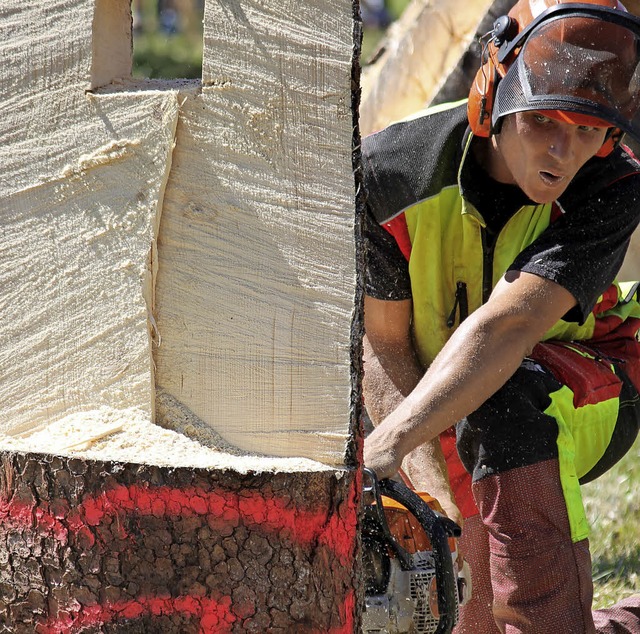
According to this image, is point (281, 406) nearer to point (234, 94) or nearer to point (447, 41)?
point (234, 94)

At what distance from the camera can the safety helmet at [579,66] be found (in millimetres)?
2021

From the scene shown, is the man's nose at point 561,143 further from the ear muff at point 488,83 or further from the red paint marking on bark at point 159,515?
the red paint marking on bark at point 159,515

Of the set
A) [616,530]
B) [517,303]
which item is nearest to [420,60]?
[616,530]

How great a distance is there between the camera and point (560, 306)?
6.97ft

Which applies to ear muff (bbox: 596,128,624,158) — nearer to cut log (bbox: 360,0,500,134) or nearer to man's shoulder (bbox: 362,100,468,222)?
man's shoulder (bbox: 362,100,468,222)

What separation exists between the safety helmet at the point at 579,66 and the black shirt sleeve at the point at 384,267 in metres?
0.51

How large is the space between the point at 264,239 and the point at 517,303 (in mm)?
680

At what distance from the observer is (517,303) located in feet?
6.80

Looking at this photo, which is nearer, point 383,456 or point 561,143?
point 383,456

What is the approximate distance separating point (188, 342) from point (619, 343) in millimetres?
1460

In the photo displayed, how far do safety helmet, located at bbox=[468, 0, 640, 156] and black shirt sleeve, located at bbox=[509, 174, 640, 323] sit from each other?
0.22 m

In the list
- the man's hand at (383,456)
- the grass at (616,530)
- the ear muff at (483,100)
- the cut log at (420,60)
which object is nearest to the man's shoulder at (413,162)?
the ear muff at (483,100)

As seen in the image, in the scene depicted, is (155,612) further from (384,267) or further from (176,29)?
(176,29)

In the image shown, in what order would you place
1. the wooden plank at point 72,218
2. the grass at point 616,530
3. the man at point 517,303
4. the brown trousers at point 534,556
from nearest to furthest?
the wooden plank at point 72,218 → the man at point 517,303 → the brown trousers at point 534,556 → the grass at point 616,530
